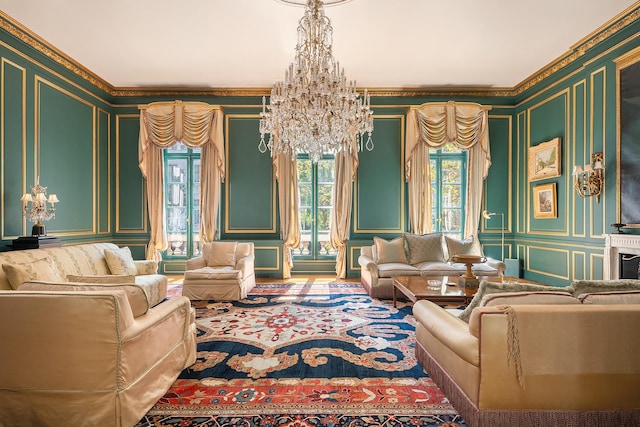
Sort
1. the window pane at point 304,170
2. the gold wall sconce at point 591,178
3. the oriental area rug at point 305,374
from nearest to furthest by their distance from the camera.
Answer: the oriental area rug at point 305,374 → the gold wall sconce at point 591,178 → the window pane at point 304,170

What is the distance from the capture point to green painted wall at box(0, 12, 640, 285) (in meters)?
4.70

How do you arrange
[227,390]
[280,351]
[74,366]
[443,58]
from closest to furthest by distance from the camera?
1. [74,366]
2. [227,390]
3. [280,351]
4. [443,58]

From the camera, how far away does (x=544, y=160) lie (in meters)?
6.04

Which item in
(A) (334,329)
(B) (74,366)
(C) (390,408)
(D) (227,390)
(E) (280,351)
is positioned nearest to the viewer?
(B) (74,366)

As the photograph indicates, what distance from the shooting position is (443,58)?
217 inches

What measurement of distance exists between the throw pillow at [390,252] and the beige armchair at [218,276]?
2153 millimetres

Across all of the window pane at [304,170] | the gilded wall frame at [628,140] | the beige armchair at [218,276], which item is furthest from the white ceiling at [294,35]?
the beige armchair at [218,276]

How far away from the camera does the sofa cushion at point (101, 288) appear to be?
2.09m

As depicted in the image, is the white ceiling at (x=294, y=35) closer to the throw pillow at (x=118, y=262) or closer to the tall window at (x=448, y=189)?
the tall window at (x=448, y=189)

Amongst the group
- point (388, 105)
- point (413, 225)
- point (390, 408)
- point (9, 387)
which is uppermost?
point (388, 105)

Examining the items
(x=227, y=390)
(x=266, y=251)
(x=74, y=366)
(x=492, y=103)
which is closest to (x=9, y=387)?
(x=74, y=366)

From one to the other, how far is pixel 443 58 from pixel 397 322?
4092 mm

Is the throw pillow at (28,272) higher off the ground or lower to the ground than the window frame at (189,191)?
lower

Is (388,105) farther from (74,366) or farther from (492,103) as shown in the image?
(74,366)
